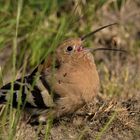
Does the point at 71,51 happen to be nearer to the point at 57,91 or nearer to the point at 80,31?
the point at 57,91

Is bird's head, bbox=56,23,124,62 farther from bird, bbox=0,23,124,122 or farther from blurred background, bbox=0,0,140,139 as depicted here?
blurred background, bbox=0,0,140,139

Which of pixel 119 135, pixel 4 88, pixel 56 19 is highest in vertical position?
pixel 56 19


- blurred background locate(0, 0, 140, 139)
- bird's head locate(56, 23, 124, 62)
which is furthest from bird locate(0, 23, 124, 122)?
blurred background locate(0, 0, 140, 139)

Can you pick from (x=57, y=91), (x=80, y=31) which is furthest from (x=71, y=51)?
(x=80, y=31)

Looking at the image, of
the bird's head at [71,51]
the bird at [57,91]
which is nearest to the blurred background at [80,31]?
the bird's head at [71,51]

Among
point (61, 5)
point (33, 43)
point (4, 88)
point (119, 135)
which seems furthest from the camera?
point (61, 5)

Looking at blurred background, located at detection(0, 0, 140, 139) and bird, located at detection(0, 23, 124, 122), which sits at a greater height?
blurred background, located at detection(0, 0, 140, 139)

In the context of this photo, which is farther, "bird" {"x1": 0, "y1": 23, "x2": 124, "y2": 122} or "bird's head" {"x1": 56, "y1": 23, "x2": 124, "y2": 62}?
"bird's head" {"x1": 56, "y1": 23, "x2": 124, "y2": 62}

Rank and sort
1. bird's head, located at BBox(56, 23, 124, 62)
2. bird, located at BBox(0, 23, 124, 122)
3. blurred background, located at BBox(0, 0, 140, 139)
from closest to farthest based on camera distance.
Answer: bird, located at BBox(0, 23, 124, 122)
bird's head, located at BBox(56, 23, 124, 62)
blurred background, located at BBox(0, 0, 140, 139)

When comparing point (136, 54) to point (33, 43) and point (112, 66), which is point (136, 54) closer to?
point (112, 66)

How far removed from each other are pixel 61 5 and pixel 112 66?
0.85 meters

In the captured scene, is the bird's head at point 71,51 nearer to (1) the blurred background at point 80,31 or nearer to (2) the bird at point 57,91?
(2) the bird at point 57,91

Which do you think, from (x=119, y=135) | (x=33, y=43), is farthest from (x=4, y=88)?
(x=33, y=43)

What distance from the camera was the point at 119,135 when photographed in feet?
14.1
